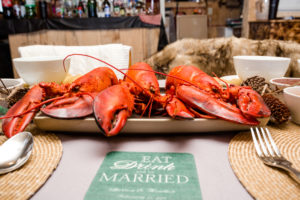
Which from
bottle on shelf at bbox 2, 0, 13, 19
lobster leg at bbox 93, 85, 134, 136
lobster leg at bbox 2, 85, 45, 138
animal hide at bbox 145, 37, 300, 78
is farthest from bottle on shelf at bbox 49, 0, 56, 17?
lobster leg at bbox 93, 85, 134, 136

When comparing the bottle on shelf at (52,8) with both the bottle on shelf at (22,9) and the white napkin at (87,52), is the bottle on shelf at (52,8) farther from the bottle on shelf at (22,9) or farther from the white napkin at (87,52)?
A: the white napkin at (87,52)

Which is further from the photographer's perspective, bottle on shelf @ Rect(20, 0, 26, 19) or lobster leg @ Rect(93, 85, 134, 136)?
bottle on shelf @ Rect(20, 0, 26, 19)

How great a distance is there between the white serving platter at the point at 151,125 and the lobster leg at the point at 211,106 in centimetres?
3

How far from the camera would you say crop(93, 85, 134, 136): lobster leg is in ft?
1.51

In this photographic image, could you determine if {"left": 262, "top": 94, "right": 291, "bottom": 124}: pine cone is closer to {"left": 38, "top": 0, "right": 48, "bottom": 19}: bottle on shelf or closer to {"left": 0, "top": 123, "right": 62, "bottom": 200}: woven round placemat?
{"left": 0, "top": 123, "right": 62, "bottom": 200}: woven round placemat

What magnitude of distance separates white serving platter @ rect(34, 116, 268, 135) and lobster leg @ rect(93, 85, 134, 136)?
0.04 meters

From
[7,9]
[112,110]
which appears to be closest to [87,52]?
[112,110]

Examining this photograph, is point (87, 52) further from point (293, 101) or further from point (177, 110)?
point (293, 101)

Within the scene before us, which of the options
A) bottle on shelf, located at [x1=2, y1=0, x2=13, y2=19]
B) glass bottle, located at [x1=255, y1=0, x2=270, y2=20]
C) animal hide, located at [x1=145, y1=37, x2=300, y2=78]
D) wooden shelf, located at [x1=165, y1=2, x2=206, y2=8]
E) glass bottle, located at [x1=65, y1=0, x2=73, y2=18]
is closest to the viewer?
animal hide, located at [x1=145, y1=37, x2=300, y2=78]

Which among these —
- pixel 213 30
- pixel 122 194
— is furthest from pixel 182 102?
pixel 213 30

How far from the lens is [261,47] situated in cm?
146

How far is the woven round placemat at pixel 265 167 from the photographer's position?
→ 0.36 meters

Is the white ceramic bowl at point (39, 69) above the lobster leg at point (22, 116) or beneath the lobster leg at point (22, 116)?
above

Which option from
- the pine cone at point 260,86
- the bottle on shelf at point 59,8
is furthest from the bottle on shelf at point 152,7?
the pine cone at point 260,86
